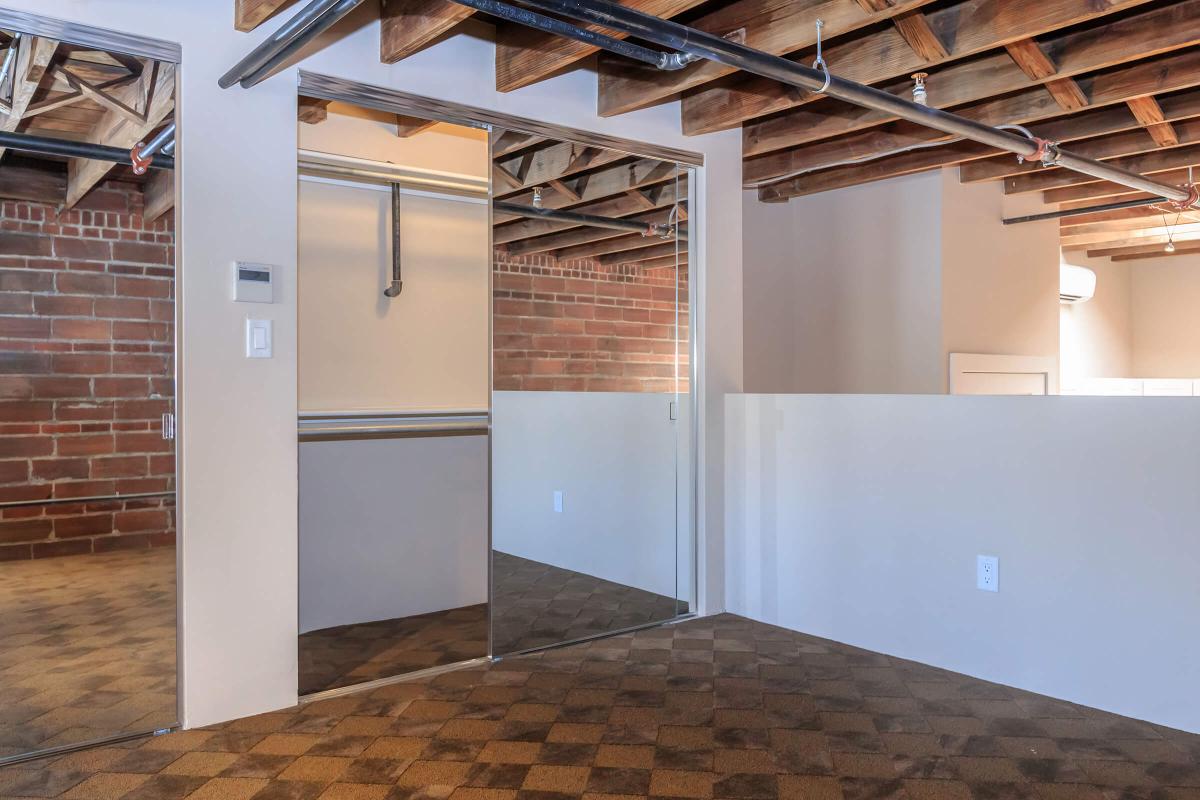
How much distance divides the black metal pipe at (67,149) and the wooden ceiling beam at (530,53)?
132 centimetres

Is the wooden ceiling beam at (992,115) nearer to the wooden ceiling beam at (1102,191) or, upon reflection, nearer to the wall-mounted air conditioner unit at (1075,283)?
the wooden ceiling beam at (1102,191)

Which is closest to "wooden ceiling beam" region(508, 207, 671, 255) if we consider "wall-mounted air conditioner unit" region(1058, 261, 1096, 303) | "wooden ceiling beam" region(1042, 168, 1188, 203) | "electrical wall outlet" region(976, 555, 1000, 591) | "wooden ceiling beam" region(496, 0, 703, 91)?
"wooden ceiling beam" region(496, 0, 703, 91)

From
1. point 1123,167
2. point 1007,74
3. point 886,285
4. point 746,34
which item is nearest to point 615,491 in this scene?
point 746,34

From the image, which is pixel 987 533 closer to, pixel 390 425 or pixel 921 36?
pixel 921 36

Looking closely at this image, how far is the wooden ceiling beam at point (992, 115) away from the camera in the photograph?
3618 mm

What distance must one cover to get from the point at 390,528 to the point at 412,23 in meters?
1.87

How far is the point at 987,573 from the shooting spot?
355 cm

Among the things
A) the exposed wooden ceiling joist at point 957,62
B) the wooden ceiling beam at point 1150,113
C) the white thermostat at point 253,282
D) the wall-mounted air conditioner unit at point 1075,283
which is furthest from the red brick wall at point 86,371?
the wall-mounted air conditioner unit at point 1075,283

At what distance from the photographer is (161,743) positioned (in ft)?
9.52

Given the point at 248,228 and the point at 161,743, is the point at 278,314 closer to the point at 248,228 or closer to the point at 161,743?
the point at 248,228

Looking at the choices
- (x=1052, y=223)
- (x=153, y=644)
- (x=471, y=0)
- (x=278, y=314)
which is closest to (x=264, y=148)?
(x=278, y=314)

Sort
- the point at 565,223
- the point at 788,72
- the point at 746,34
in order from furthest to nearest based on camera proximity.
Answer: the point at 565,223, the point at 746,34, the point at 788,72

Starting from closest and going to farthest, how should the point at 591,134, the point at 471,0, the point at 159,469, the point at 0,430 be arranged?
1. the point at 471,0
2. the point at 0,430
3. the point at 159,469
4. the point at 591,134

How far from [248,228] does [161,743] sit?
171 cm
